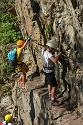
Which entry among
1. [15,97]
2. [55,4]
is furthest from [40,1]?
[15,97]

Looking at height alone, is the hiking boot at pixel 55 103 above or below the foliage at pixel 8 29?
below

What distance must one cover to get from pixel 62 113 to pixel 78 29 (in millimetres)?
2488

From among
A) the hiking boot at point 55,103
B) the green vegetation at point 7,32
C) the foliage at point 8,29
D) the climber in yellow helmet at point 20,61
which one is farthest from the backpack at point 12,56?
the foliage at point 8,29

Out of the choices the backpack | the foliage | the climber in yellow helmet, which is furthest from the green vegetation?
the backpack

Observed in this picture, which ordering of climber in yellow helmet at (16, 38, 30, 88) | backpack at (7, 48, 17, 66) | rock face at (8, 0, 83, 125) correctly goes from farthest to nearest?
climber in yellow helmet at (16, 38, 30, 88)
backpack at (7, 48, 17, 66)
rock face at (8, 0, 83, 125)

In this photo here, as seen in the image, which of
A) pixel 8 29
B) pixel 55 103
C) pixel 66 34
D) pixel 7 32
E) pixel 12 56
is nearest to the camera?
pixel 66 34

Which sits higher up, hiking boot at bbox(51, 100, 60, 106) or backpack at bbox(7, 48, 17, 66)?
backpack at bbox(7, 48, 17, 66)

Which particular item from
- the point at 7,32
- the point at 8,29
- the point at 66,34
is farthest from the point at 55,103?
the point at 8,29

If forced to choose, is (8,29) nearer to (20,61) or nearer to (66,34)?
(20,61)

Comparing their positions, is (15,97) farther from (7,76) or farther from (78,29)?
(78,29)

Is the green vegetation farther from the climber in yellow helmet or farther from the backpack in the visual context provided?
the backpack

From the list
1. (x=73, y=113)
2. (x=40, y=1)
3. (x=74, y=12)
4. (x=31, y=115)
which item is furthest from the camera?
(x=31, y=115)

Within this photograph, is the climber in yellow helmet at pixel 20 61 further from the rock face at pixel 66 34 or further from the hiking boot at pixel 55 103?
the hiking boot at pixel 55 103

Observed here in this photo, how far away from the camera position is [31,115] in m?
12.5
